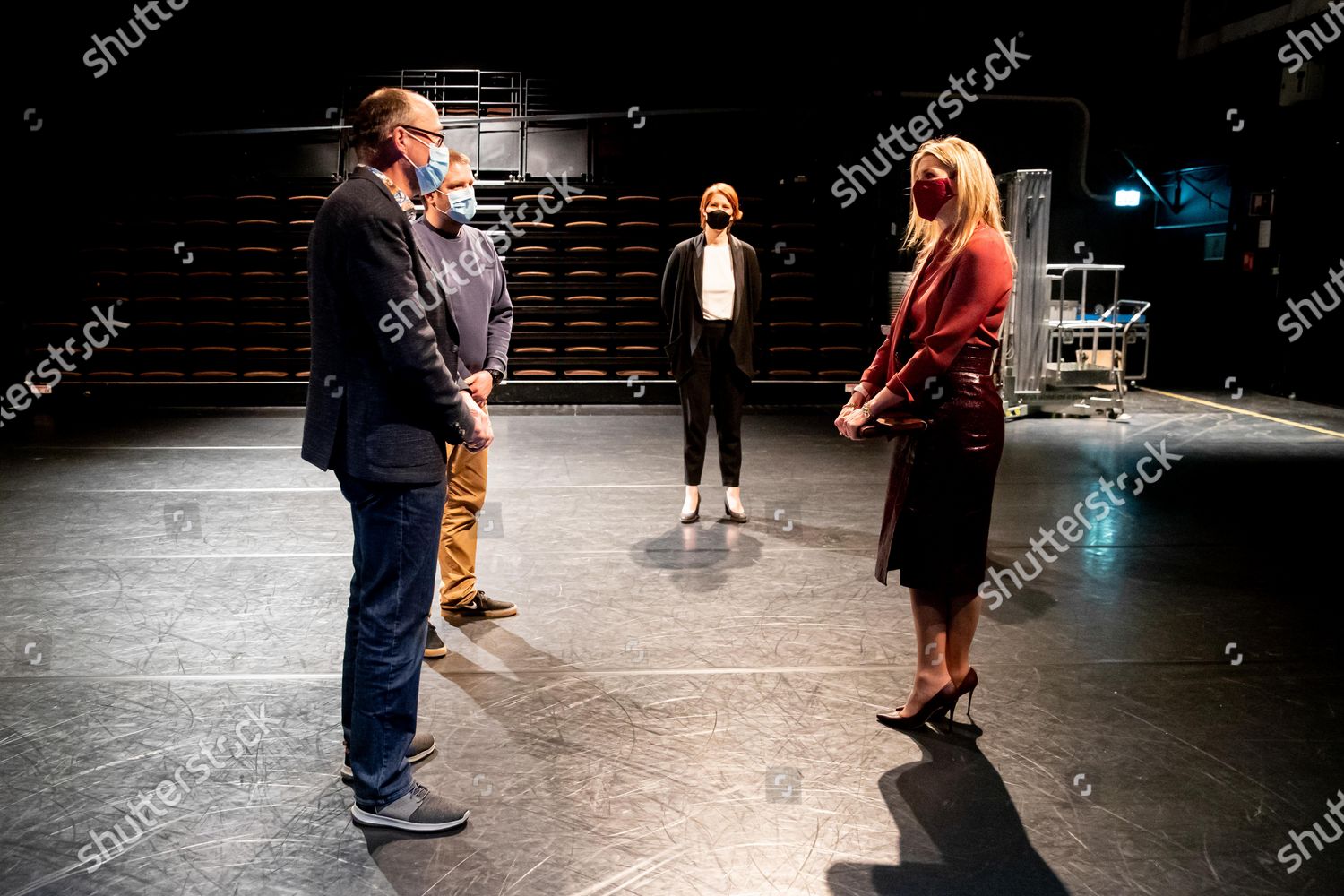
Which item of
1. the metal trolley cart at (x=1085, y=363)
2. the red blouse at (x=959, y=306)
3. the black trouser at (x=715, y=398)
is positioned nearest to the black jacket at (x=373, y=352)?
the red blouse at (x=959, y=306)

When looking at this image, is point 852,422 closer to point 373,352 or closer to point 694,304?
point 373,352

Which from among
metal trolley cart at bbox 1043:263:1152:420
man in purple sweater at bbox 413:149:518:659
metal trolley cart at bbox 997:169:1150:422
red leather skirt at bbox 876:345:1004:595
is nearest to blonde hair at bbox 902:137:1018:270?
red leather skirt at bbox 876:345:1004:595

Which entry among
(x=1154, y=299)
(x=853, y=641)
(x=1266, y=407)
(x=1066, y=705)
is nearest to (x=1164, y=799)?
(x=1066, y=705)

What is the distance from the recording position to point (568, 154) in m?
12.4

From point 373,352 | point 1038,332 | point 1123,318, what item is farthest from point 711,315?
point 1123,318


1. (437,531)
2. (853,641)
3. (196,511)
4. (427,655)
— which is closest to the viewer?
(437,531)

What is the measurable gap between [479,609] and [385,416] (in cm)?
167

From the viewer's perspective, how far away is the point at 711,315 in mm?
4828

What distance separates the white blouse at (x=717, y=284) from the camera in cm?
482

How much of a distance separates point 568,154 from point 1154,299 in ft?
25.6

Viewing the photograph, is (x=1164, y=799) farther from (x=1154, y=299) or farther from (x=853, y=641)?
(x=1154, y=299)

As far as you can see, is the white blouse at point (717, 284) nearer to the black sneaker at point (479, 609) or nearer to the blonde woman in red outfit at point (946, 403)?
the black sneaker at point (479, 609)

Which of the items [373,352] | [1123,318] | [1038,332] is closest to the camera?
[373,352]

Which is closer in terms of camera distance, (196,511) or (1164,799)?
(1164,799)
